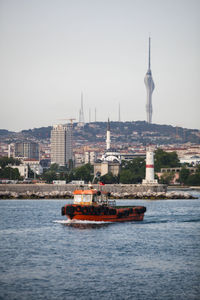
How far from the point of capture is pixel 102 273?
36.0 metres

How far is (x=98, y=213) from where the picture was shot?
191 feet

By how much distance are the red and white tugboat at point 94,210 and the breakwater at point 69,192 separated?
157 feet

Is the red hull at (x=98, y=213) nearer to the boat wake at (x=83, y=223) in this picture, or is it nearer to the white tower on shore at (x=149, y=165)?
the boat wake at (x=83, y=223)

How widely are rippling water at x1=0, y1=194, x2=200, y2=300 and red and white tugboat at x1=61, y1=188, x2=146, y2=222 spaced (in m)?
0.68

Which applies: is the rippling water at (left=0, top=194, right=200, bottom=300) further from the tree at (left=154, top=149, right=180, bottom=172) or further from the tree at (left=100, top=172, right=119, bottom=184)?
the tree at (left=154, top=149, right=180, bottom=172)

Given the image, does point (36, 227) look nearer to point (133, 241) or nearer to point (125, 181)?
point (133, 241)

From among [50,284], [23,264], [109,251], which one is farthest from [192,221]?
[50,284]

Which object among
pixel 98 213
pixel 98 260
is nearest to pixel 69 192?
pixel 98 213

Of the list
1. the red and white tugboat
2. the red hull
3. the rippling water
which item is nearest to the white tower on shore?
the red and white tugboat

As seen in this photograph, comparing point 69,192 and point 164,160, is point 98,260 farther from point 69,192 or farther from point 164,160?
point 164,160

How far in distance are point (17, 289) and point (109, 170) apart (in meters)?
145

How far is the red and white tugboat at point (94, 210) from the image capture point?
5731cm

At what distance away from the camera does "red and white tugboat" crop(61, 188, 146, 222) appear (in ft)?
188

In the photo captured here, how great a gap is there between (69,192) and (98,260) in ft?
250
